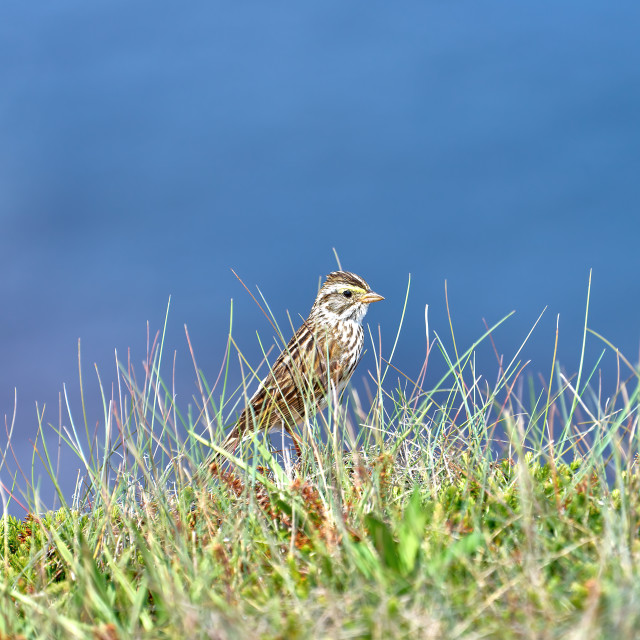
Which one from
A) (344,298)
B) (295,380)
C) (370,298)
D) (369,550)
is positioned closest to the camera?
(369,550)

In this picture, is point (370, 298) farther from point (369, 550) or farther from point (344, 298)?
point (369, 550)

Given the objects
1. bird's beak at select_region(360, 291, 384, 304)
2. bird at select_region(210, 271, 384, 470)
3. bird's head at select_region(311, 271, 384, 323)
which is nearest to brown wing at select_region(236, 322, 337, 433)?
bird at select_region(210, 271, 384, 470)

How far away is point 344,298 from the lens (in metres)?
7.62

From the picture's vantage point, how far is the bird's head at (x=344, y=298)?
755 cm

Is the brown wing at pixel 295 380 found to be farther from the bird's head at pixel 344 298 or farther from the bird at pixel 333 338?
the bird's head at pixel 344 298

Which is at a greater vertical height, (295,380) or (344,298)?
(344,298)

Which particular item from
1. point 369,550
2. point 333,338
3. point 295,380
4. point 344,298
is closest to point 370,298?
point 344,298

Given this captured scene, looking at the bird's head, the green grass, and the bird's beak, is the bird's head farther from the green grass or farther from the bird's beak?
the green grass

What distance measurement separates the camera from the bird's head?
7551 millimetres

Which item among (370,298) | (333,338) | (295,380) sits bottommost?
(295,380)

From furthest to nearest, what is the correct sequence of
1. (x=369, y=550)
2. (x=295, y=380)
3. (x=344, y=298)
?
(x=344, y=298)
(x=295, y=380)
(x=369, y=550)

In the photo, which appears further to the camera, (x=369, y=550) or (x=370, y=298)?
(x=370, y=298)

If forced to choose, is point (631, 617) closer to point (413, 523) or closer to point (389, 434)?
point (413, 523)

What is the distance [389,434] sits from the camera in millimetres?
5453
